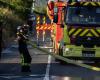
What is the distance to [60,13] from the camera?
77.5ft

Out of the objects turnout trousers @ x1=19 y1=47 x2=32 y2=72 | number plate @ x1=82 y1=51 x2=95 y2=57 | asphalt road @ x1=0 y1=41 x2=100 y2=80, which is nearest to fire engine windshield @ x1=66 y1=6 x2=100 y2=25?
number plate @ x1=82 y1=51 x2=95 y2=57

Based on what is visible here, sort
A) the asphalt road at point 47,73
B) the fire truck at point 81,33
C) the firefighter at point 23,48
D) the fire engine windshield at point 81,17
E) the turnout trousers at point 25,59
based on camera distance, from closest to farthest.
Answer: the asphalt road at point 47,73
the firefighter at point 23,48
the turnout trousers at point 25,59
the fire truck at point 81,33
the fire engine windshield at point 81,17

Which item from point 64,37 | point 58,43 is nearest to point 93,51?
point 64,37

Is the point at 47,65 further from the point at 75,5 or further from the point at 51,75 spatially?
the point at 51,75

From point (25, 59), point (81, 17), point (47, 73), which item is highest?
point (81, 17)

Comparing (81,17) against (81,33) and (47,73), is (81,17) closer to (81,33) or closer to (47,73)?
(81,33)

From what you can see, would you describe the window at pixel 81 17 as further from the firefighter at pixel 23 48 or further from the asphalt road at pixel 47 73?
the firefighter at pixel 23 48

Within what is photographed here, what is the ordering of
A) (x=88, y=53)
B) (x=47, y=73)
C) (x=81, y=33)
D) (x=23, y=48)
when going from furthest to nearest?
1. (x=81, y=33)
2. (x=88, y=53)
3. (x=23, y=48)
4. (x=47, y=73)

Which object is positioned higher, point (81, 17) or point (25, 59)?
point (81, 17)

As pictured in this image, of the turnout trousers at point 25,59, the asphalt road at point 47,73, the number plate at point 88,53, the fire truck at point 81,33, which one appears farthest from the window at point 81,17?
the turnout trousers at point 25,59

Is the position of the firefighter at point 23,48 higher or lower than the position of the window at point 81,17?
lower

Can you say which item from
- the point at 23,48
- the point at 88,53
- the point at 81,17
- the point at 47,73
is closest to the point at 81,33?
the point at 81,17

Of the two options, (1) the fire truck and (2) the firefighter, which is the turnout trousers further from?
(1) the fire truck

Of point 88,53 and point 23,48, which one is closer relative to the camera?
point 23,48
